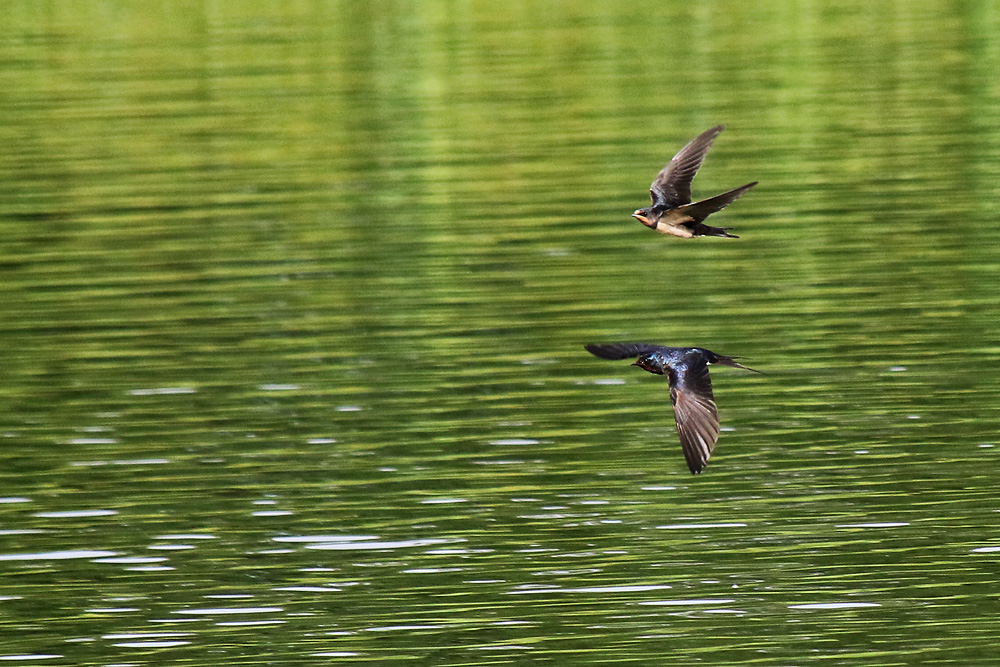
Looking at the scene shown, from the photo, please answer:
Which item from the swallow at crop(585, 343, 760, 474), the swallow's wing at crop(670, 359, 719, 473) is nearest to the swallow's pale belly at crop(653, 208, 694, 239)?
the swallow at crop(585, 343, 760, 474)

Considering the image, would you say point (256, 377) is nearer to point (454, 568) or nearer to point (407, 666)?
point (454, 568)

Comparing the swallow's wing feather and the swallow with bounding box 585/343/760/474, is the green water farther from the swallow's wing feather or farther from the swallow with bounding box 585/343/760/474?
the swallow's wing feather

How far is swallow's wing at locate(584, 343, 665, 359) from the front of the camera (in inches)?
459

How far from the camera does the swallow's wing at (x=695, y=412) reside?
1120 centimetres

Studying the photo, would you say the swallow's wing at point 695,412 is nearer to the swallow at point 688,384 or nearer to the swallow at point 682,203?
the swallow at point 688,384

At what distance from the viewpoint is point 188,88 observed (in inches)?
1567

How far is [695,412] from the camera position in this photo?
11.7 m

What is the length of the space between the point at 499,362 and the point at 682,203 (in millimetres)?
8061

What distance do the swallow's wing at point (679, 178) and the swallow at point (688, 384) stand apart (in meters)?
0.85

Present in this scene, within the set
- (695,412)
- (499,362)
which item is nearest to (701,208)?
(695,412)

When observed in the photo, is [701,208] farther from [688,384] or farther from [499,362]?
[499,362]

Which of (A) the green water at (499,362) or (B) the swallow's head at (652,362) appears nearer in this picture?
(B) the swallow's head at (652,362)

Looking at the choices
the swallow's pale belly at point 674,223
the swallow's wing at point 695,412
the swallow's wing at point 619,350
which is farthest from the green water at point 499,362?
the swallow's pale belly at point 674,223

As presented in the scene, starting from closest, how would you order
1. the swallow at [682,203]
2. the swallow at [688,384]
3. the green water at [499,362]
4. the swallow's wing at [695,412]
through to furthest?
the swallow's wing at [695,412]
the swallow at [688,384]
the swallow at [682,203]
the green water at [499,362]
